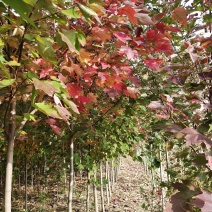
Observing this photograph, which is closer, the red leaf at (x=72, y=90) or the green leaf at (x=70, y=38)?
the green leaf at (x=70, y=38)

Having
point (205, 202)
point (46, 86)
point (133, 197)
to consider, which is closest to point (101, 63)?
point (46, 86)

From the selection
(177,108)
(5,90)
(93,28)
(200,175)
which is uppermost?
(93,28)

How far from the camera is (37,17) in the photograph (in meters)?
0.96

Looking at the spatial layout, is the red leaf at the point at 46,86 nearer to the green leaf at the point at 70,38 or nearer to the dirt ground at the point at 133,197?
the green leaf at the point at 70,38

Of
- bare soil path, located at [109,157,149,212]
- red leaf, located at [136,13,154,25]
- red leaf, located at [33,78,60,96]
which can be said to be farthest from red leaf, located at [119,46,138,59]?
bare soil path, located at [109,157,149,212]

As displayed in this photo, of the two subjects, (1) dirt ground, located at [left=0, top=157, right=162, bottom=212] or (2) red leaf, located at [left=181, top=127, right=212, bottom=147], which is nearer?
(2) red leaf, located at [left=181, top=127, right=212, bottom=147]

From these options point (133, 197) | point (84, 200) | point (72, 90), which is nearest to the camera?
point (72, 90)

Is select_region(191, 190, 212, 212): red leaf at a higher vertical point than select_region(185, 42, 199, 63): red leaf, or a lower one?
lower

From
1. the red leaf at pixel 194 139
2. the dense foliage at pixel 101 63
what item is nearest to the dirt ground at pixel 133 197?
the dense foliage at pixel 101 63

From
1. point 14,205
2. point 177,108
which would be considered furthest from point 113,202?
point 177,108

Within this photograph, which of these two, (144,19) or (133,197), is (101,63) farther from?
(133,197)

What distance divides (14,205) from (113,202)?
289 centimetres

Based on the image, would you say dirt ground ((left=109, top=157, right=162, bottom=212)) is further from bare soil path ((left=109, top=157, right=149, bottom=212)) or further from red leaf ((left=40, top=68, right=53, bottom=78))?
red leaf ((left=40, top=68, right=53, bottom=78))

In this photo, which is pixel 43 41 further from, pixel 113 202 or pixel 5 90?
pixel 113 202
